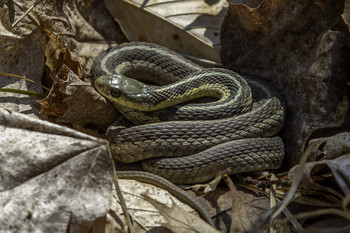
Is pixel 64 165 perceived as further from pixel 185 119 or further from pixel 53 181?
pixel 185 119

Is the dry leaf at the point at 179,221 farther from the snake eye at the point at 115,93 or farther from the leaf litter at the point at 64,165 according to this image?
the snake eye at the point at 115,93

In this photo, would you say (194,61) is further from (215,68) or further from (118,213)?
(118,213)

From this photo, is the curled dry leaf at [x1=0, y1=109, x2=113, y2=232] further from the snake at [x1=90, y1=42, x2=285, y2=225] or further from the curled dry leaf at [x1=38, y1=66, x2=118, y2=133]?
the curled dry leaf at [x1=38, y1=66, x2=118, y2=133]

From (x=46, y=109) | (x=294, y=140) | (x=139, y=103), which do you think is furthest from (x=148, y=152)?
(x=294, y=140)

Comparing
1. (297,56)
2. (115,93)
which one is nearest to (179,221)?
(115,93)

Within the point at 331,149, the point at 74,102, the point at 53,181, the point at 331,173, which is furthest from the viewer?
the point at 74,102

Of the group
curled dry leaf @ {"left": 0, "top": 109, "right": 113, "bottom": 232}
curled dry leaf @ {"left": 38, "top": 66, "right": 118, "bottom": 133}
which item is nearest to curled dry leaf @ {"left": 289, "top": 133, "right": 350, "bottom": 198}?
curled dry leaf @ {"left": 0, "top": 109, "right": 113, "bottom": 232}
